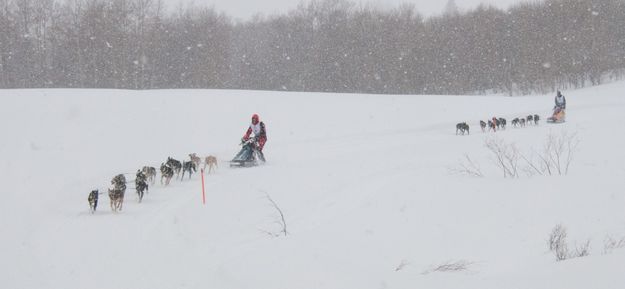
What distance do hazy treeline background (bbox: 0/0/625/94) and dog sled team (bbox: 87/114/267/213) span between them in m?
30.7

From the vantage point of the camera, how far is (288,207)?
1038cm

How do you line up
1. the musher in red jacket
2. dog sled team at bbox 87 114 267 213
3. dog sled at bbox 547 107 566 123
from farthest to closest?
dog sled at bbox 547 107 566 123 → the musher in red jacket → dog sled team at bbox 87 114 267 213

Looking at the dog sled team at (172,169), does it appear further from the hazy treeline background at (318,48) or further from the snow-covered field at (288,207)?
the hazy treeline background at (318,48)

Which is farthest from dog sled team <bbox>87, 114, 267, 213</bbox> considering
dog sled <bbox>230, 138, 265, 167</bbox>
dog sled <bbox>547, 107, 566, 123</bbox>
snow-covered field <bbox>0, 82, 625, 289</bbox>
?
dog sled <bbox>547, 107, 566, 123</bbox>

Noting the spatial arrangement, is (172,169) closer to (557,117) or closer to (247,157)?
(247,157)

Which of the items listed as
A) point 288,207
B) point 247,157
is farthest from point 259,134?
point 288,207

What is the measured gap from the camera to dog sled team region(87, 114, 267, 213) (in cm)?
965

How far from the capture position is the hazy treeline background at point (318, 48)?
42056 mm

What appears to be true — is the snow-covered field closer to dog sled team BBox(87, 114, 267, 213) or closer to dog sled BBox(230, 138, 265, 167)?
dog sled team BBox(87, 114, 267, 213)

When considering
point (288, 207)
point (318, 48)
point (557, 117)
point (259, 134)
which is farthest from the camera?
point (318, 48)

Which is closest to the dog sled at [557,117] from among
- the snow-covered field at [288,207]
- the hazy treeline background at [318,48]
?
the snow-covered field at [288,207]

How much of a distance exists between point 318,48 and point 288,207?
43802 millimetres

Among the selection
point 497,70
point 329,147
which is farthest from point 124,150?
point 497,70

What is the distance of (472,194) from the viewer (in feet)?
36.6
